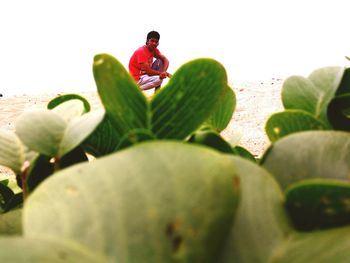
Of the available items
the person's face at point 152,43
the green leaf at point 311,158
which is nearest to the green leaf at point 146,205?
the green leaf at point 311,158

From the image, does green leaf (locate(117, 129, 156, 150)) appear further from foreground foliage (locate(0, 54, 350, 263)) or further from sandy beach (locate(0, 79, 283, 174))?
sandy beach (locate(0, 79, 283, 174))

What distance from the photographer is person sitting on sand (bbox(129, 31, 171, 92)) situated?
6613 millimetres

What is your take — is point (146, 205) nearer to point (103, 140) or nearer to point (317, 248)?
point (317, 248)

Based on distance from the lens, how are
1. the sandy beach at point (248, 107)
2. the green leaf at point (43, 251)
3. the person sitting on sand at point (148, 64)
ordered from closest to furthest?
the green leaf at point (43, 251), the sandy beach at point (248, 107), the person sitting on sand at point (148, 64)

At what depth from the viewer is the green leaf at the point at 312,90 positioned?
59cm

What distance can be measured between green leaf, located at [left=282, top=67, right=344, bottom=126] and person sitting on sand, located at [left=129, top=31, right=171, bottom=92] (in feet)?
19.4

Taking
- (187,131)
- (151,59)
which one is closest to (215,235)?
(187,131)

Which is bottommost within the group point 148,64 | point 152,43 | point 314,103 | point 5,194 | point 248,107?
point 248,107

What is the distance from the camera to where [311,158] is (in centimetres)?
42

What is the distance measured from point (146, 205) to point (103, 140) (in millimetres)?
265

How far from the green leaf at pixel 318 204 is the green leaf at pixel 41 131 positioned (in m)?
0.26

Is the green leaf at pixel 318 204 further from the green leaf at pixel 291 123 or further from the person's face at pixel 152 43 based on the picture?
the person's face at pixel 152 43

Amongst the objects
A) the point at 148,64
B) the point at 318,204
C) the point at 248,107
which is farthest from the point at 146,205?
the point at 248,107

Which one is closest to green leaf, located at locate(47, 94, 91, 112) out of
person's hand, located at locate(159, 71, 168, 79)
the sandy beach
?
the sandy beach
